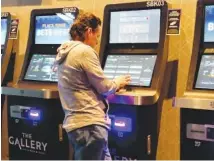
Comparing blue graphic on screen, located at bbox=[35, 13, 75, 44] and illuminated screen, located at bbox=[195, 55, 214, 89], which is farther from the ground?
blue graphic on screen, located at bbox=[35, 13, 75, 44]

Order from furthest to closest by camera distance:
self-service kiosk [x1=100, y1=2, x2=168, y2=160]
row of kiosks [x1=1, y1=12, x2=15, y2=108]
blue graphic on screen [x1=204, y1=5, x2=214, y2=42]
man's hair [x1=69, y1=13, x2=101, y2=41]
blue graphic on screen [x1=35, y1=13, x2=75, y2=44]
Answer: row of kiosks [x1=1, y1=12, x2=15, y2=108] → blue graphic on screen [x1=35, y1=13, x2=75, y2=44] → self-service kiosk [x1=100, y1=2, x2=168, y2=160] → blue graphic on screen [x1=204, y1=5, x2=214, y2=42] → man's hair [x1=69, y1=13, x2=101, y2=41]

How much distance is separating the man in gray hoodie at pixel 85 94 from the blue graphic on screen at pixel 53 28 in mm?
A: 919

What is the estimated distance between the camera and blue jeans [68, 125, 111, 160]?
7.45ft

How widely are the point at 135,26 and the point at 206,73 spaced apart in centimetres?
68

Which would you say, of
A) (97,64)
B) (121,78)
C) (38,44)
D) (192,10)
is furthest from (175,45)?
(38,44)

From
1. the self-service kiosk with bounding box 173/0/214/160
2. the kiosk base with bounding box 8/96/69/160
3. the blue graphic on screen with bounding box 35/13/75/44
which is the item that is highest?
the blue graphic on screen with bounding box 35/13/75/44

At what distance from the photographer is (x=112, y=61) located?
293cm

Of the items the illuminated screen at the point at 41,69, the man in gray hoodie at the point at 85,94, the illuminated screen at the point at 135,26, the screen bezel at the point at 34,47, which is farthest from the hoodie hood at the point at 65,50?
the screen bezel at the point at 34,47

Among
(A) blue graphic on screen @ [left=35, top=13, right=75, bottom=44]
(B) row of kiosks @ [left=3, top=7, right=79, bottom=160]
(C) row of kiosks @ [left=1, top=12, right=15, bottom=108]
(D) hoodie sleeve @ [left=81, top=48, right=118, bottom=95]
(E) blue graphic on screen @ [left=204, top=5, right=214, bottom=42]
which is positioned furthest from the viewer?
(C) row of kiosks @ [left=1, top=12, right=15, bottom=108]

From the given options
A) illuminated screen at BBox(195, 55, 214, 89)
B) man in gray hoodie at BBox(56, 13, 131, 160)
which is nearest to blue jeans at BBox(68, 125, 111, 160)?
man in gray hoodie at BBox(56, 13, 131, 160)

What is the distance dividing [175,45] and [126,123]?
29.4 inches

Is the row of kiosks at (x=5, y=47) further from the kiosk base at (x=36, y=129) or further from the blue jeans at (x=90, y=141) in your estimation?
the blue jeans at (x=90, y=141)

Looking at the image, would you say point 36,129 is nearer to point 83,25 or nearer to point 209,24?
point 83,25

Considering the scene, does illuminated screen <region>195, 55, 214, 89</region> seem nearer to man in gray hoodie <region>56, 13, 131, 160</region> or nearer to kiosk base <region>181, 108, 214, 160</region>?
kiosk base <region>181, 108, 214, 160</region>
